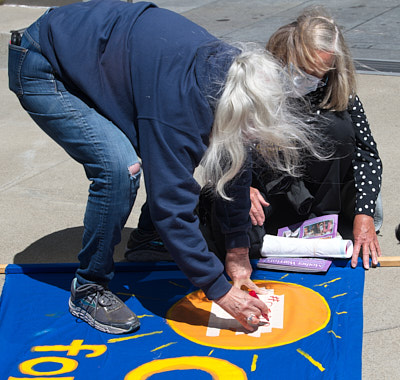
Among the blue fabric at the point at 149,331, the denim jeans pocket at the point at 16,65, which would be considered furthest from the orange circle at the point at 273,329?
the denim jeans pocket at the point at 16,65

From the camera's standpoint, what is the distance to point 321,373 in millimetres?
2064

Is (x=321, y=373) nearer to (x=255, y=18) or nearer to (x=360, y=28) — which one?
(x=360, y=28)

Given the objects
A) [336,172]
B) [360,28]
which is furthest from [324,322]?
[360,28]

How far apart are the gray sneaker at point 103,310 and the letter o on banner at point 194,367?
23cm

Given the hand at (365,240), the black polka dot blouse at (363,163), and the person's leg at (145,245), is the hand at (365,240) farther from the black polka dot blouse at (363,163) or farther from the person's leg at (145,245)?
the person's leg at (145,245)

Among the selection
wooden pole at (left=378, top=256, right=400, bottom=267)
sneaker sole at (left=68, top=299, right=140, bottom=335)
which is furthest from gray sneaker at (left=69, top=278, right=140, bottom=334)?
wooden pole at (left=378, top=256, right=400, bottom=267)

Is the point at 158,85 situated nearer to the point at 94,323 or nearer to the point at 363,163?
the point at 94,323

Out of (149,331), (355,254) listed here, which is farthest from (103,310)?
(355,254)

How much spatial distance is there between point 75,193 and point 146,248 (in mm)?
973

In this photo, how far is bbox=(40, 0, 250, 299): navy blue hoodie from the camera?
73.0 inches

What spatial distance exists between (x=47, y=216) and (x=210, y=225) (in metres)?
1.04

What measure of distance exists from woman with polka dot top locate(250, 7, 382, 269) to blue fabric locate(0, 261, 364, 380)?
307 mm

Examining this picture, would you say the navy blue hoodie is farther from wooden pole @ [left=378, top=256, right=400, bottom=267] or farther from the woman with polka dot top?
wooden pole @ [left=378, top=256, right=400, bottom=267]

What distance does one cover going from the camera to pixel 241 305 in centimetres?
211
